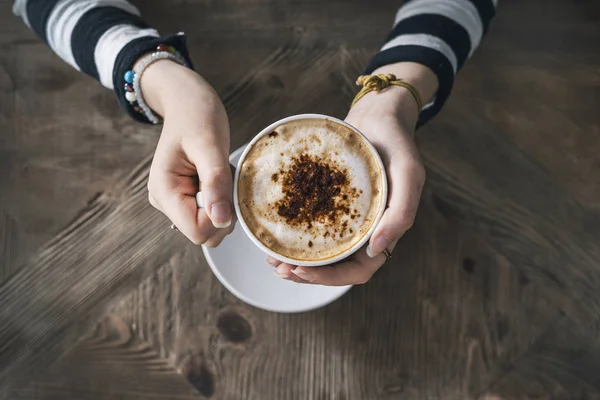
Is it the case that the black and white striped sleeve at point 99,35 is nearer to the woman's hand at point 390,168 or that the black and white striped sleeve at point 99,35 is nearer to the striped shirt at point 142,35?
the striped shirt at point 142,35

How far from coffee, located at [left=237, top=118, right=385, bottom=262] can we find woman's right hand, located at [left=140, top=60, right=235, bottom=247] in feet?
0.12

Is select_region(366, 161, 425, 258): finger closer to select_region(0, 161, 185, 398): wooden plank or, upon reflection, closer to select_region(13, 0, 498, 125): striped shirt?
select_region(13, 0, 498, 125): striped shirt

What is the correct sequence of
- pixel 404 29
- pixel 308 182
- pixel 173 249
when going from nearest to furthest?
1. pixel 308 182
2. pixel 404 29
3. pixel 173 249

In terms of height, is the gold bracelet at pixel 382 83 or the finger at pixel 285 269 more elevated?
the gold bracelet at pixel 382 83

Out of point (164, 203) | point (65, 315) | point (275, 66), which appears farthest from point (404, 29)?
point (65, 315)

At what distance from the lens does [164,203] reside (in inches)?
25.9

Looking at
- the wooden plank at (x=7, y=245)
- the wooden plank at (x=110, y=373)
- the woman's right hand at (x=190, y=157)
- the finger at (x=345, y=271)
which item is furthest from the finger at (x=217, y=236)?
the wooden plank at (x=7, y=245)

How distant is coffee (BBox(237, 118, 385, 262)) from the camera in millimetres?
632

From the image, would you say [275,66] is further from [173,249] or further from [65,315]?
[65,315]

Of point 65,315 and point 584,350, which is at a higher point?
point 65,315

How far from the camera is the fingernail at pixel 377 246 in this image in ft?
2.07

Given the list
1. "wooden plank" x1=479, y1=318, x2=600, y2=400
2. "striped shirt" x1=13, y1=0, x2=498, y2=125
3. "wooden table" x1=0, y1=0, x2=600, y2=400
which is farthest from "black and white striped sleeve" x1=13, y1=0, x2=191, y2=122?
"wooden plank" x1=479, y1=318, x2=600, y2=400

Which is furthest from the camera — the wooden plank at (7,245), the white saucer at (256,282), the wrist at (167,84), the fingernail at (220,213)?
the wooden plank at (7,245)

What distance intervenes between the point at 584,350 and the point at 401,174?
1.80 feet
